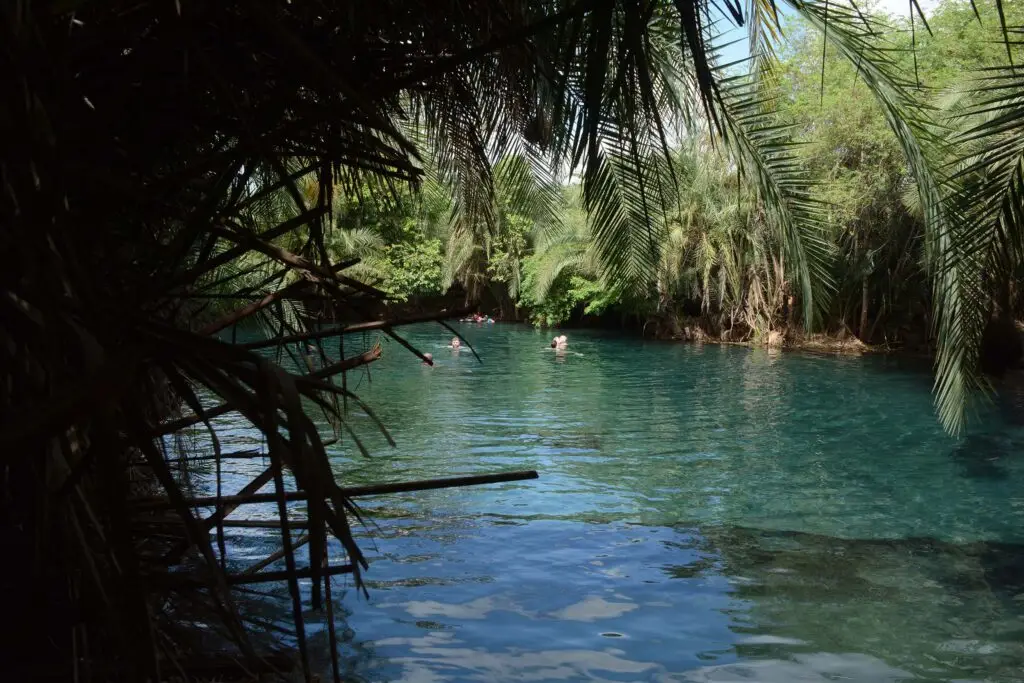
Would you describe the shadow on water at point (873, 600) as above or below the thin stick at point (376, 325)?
below

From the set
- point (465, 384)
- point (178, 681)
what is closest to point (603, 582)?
point (178, 681)

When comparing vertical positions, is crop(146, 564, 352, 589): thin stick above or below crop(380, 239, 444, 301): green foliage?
below

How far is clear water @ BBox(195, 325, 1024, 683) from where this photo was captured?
489 centimetres

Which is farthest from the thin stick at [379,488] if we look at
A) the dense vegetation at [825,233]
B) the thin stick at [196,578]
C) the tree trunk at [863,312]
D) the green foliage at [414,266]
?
the green foliage at [414,266]

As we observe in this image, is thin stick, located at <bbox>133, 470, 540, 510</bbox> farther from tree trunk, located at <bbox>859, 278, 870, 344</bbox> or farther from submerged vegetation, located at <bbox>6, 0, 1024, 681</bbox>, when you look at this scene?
tree trunk, located at <bbox>859, 278, 870, 344</bbox>

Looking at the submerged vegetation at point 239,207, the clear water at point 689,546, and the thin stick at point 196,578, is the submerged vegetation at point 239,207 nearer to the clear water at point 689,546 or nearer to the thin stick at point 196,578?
the thin stick at point 196,578

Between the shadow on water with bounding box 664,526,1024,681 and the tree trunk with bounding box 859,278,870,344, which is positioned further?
the tree trunk with bounding box 859,278,870,344

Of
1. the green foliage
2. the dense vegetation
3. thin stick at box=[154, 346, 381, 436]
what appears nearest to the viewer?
thin stick at box=[154, 346, 381, 436]

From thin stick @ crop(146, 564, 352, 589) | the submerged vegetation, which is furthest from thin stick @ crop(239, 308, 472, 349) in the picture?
thin stick @ crop(146, 564, 352, 589)

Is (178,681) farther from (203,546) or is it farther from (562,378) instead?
(562,378)

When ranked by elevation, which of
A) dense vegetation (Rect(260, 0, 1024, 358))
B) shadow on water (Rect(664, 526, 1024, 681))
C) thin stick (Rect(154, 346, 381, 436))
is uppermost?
dense vegetation (Rect(260, 0, 1024, 358))

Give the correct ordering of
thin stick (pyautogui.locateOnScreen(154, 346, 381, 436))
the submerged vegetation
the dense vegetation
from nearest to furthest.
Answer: the submerged vegetation, thin stick (pyautogui.locateOnScreen(154, 346, 381, 436)), the dense vegetation

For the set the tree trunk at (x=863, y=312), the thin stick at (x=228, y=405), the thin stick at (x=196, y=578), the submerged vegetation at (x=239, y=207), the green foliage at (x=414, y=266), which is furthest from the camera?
the green foliage at (x=414, y=266)

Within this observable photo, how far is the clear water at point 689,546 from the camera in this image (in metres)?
4.89
